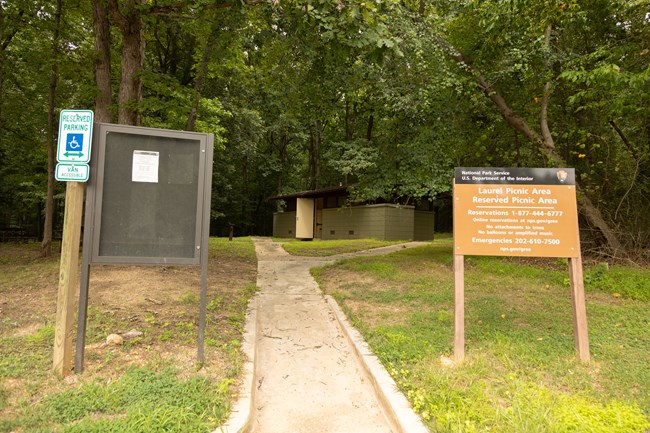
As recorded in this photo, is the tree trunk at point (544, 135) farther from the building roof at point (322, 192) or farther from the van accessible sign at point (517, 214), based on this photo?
the building roof at point (322, 192)

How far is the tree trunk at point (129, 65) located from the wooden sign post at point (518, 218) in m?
6.81

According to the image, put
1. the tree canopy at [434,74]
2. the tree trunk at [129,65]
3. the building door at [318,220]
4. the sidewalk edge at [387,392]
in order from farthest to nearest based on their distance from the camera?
the building door at [318,220]
the tree trunk at [129,65]
the tree canopy at [434,74]
the sidewalk edge at [387,392]

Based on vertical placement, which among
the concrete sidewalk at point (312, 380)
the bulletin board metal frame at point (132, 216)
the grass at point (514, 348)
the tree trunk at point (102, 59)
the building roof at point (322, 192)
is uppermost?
the tree trunk at point (102, 59)

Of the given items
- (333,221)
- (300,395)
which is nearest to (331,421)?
(300,395)

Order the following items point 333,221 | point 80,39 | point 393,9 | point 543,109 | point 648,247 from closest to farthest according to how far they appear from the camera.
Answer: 1. point 393,9
2. point 648,247
3. point 543,109
4. point 80,39
5. point 333,221

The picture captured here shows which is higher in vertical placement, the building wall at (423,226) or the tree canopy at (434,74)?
the tree canopy at (434,74)

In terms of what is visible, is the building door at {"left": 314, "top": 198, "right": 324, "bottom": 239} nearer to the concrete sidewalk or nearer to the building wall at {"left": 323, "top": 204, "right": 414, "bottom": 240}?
the building wall at {"left": 323, "top": 204, "right": 414, "bottom": 240}

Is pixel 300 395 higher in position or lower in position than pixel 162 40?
lower

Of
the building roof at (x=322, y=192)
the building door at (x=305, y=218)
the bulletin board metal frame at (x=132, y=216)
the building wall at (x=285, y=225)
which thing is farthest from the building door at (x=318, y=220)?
the bulletin board metal frame at (x=132, y=216)

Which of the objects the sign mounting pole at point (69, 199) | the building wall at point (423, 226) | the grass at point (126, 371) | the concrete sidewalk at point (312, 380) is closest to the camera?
the grass at point (126, 371)

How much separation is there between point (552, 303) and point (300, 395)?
4.34 m

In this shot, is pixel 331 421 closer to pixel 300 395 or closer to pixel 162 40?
pixel 300 395

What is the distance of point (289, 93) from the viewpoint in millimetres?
10523

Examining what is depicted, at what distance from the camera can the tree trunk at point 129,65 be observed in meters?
7.93
